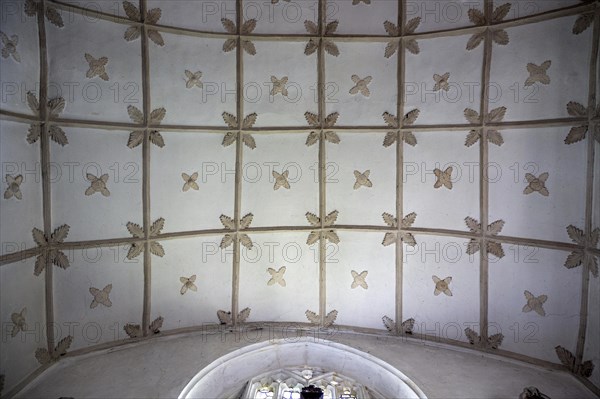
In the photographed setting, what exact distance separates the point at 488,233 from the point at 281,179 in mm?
3427

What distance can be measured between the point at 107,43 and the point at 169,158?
6.13 ft

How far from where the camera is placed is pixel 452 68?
21.3 feet

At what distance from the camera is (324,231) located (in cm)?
724

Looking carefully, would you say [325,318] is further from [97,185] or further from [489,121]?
[97,185]

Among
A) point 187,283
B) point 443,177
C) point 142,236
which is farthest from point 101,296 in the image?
point 443,177

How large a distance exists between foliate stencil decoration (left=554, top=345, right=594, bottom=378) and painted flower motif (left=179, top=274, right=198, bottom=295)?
5.72 meters

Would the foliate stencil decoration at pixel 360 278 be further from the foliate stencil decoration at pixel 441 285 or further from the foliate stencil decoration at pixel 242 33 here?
the foliate stencil decoration at pixel 242 33

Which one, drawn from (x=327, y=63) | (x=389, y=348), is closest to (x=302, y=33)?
(x=327, y=63)

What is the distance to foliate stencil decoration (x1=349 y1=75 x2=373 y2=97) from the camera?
6.76m

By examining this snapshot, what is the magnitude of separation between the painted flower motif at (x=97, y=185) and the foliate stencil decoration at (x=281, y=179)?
2.63m

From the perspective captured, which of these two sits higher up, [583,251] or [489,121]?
[489,121]

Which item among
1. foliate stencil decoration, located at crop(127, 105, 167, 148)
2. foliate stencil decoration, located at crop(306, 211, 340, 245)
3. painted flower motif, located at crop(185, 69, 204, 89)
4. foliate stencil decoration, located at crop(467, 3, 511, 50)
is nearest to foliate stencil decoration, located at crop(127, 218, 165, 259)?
foliate stencil decoration, located at crop(127, 105, 167, 148)

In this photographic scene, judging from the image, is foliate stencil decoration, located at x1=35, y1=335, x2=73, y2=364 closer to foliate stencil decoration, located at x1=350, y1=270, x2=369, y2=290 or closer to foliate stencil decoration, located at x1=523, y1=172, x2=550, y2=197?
foliate stencil decoration, located at x1=350, y1=270, x2=369, y2=290

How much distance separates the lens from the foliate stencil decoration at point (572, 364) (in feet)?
19.4
